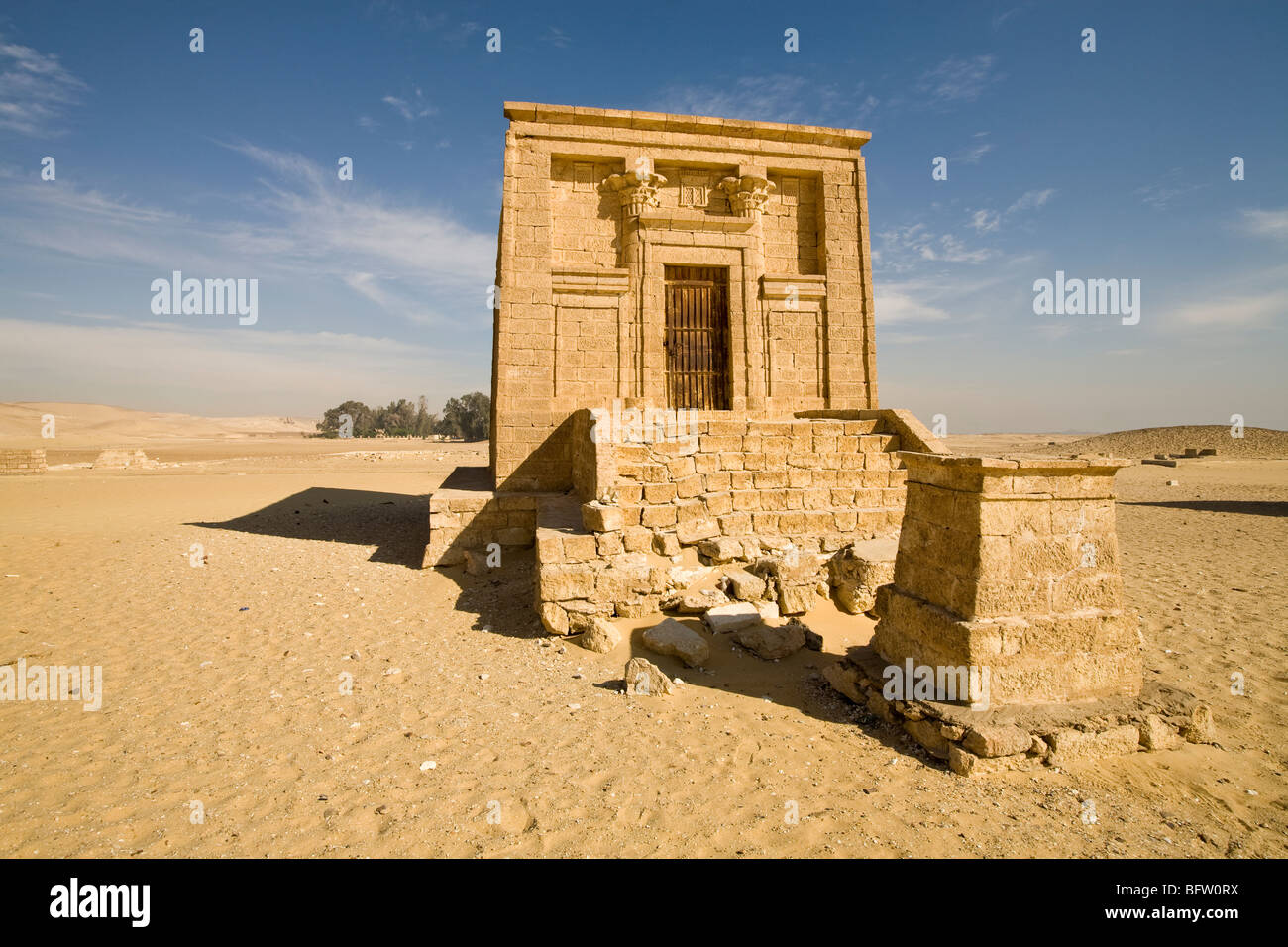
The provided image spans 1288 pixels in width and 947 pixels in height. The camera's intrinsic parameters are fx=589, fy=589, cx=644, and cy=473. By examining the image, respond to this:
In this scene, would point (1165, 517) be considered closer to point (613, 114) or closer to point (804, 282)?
point (804, 282)

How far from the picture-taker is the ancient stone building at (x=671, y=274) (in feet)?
32.2

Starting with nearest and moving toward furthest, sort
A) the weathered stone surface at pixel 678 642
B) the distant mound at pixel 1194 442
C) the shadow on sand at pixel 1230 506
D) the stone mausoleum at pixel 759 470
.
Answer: the stone mausoleum at pixel 759 470
the weathered stone surface at pixel 678 642
the shadow on sand at pixel 1230 506
the distant mound at pixel 1194 442

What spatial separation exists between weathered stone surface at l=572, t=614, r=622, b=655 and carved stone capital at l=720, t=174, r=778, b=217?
848 centimetres

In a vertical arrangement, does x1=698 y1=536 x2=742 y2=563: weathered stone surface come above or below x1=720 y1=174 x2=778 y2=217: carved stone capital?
below

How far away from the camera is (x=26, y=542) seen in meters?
10.2

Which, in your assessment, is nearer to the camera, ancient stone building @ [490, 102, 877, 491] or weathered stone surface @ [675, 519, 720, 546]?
weathered stone surface @ [675, 519, 720, 546]

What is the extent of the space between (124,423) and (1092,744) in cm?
11313

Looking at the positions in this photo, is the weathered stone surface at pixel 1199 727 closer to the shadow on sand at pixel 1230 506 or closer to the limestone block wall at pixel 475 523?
the limestone block wall at pixel 475 523

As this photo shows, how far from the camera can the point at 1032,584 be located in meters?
4.03

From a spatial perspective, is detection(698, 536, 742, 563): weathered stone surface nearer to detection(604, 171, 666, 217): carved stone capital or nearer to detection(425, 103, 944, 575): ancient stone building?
detection(425, 103, 944, 575): ancient stone building

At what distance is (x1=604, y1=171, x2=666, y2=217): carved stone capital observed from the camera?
10391mm

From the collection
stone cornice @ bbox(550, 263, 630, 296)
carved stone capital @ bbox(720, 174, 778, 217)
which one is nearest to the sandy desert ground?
stone cornice @ bbox(550, 263, 630, 296)

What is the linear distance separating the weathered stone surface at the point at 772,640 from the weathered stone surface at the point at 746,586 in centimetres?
65

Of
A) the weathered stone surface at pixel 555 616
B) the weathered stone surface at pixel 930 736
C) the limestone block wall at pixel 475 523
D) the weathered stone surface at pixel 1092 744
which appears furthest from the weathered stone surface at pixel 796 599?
the limestone block wall at pixel 475 523
